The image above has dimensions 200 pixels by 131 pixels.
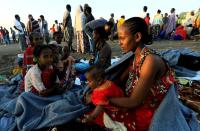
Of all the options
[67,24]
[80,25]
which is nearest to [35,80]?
Answer: [80,25]

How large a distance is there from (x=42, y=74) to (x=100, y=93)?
131 cm

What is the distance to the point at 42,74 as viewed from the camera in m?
4.23

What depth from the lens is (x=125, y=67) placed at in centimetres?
370

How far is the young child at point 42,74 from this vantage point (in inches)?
164

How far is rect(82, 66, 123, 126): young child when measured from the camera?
10.2ft

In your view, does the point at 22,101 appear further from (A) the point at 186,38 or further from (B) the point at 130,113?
(A) the point at 186,38

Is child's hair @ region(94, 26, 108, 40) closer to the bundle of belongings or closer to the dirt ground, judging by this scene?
the bundle of belongings

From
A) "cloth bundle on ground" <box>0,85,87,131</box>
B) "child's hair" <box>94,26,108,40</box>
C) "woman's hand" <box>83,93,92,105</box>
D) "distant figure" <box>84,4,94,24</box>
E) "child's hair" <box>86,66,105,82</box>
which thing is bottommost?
"cloth bundle on ground" <box>0,85,87,131</box>

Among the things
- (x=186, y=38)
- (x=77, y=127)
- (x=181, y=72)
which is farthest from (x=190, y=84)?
(x=186, y=38)

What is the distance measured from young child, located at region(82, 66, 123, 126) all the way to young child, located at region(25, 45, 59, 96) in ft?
3.12

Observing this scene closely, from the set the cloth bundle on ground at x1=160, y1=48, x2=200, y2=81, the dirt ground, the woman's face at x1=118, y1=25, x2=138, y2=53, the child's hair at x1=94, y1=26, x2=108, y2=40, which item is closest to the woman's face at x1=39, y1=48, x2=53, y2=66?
the child's hair at x1=94, y1=26, x2=108, y2=40

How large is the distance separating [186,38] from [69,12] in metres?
8.54

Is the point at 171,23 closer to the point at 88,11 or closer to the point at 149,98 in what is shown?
the point at 88,11

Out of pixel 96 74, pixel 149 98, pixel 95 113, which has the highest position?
pixel 96 74
